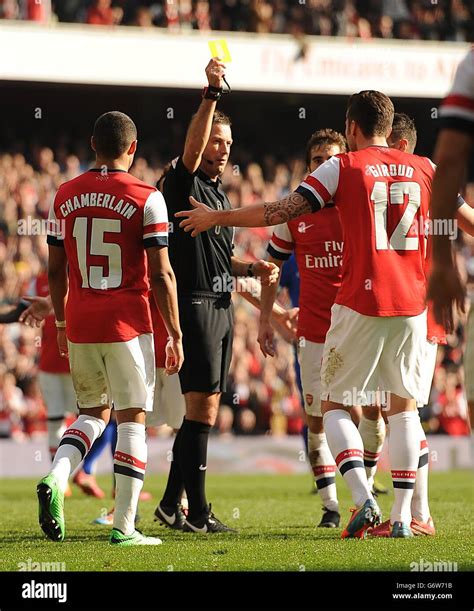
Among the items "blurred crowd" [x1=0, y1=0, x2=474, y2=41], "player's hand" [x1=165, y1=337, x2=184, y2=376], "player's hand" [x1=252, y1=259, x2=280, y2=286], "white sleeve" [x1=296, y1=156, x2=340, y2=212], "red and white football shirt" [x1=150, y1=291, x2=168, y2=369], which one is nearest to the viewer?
"white sleeve" [x1=296, y1=156, x2=340, y2=212]

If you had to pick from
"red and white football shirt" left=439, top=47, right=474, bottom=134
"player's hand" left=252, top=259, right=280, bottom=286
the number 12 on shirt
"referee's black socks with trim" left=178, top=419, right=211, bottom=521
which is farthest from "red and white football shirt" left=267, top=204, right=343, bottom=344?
"red and white football shirt" left=439, top=47, right=474, bottom=134

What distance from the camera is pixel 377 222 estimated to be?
259 inches

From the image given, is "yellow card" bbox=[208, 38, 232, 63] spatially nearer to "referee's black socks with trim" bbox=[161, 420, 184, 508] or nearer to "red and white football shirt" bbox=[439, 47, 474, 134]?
"referee's black socks with trim" bbox=[161, 420, 184, 508]

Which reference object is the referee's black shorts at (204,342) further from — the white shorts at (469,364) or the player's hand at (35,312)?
the white shorts at (469,364)

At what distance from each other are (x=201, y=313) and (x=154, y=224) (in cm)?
128

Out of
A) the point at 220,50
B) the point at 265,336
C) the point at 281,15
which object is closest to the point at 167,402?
the point at 265,336

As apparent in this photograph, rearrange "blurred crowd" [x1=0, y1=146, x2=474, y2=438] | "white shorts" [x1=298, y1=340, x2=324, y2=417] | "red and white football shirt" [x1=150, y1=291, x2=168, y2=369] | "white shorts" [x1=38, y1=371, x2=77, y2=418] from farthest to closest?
"blurred crowd" [x1=0, y1=146, x2=474, y2=438] → "white shorts" [x1=38, y1=371, x2=77, y2=418] → "red and white football shirt" [x1=150, y1=291, x2=168, y2=369] → "white shorts" [x1=298, y1=340, x2=324, y2=417]

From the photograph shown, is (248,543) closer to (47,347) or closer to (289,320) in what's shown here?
(289,320)

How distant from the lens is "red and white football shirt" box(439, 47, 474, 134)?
13.3ft

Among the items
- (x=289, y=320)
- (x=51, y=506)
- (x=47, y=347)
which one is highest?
(x=289, y=320)

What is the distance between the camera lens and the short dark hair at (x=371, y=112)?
671 centimetres

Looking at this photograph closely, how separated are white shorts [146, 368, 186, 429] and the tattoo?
2.09 m

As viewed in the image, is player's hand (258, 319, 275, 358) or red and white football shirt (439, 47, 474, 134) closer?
red and white football shirt (439, 47, 474, 134)

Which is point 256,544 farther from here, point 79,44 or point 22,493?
point 79,44
